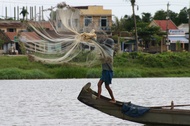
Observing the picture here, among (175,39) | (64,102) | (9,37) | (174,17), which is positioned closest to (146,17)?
(174,17)

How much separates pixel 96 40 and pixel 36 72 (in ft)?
104

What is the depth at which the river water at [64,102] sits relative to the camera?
71.0ft

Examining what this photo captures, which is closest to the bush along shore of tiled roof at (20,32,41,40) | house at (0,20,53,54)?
house at (0,20,53,54)

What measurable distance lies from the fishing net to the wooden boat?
3.41 ft

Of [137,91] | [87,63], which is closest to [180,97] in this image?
[137,91]

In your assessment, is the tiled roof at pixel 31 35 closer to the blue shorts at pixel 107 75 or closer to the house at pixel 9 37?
the blue shorts at pixel 107 75

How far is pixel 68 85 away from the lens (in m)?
41.1

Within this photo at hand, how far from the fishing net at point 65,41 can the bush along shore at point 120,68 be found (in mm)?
28850

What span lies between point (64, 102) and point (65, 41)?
11131 mm

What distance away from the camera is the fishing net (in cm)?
1773

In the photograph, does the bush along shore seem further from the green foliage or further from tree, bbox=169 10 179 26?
tree, bbox=169 10 179 26

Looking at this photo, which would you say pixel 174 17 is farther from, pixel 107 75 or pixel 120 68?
pixel 107 75

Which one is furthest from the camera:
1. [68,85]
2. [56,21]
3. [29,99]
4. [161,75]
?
[161,75]

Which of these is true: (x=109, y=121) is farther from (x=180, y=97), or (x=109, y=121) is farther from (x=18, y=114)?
(x=180, y=97)
